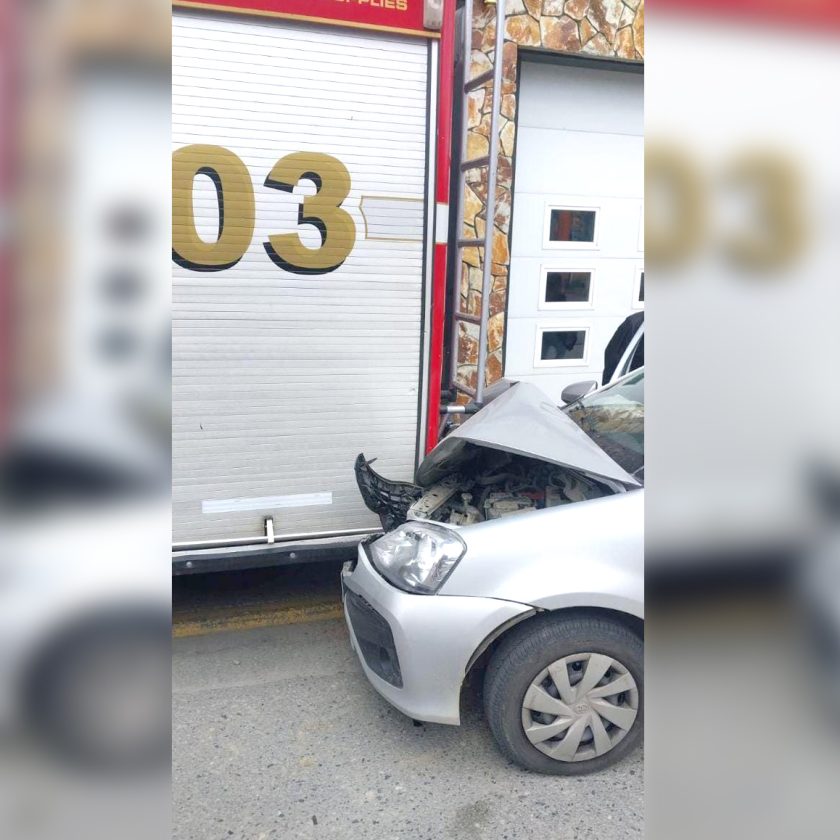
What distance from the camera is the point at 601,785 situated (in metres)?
2.82

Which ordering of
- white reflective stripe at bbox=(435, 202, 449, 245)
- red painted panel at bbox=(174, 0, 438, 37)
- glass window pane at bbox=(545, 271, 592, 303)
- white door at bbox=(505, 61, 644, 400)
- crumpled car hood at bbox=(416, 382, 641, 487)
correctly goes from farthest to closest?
glass window pane at bbox=(545, 271, 592, 303) < white door at bbox=(505, 61, 644, 400) < white reflective stripe at bbox=(435, 202, 449, 245) < red painted panel at bbox=(174, 0, 438, 37) < crumpled car hood at bbox=(416, 382, 641, 487)

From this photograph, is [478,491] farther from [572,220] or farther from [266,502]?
[572,220]

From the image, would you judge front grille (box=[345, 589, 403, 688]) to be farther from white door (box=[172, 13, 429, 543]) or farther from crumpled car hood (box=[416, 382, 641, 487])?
white door (box=[172, 13, 429, 543])

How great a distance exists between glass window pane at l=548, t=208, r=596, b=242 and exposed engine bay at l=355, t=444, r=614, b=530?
3622 mm

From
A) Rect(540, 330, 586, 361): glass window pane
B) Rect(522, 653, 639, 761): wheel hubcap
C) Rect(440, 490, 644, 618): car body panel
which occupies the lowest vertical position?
Rect(522, 653, 639, 761): wheel hubcap

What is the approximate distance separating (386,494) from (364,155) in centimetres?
166

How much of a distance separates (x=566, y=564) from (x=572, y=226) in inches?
183

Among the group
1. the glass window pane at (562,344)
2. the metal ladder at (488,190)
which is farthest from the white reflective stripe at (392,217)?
the glass window pane at (562,344)

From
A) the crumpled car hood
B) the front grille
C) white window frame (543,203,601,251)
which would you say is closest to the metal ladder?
the crumpled car hood

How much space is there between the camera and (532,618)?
2.73 metres

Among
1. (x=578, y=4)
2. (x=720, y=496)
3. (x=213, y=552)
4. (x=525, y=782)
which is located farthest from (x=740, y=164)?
(x=578, y=4)

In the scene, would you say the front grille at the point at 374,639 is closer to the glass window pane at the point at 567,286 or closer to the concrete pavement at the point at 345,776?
the concrete pavement at the point at 345,776

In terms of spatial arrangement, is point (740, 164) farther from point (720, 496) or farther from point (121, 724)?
point (121, 724)

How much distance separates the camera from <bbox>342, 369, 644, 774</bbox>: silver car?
8.70ft
